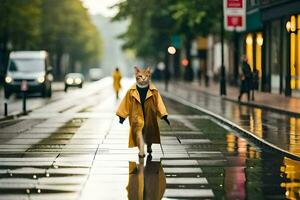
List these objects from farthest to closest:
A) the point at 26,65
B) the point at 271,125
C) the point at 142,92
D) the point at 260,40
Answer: the point at 260,40 → the point at 26,65 → the point at 271,125 → the point at 142,92

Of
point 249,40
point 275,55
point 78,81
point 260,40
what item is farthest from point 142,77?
point 78,81

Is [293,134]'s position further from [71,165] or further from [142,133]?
[71,165]

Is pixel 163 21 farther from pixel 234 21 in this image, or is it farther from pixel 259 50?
pixel 234 21

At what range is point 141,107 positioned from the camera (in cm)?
1404

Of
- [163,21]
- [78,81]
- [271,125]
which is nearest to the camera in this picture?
[271,125]

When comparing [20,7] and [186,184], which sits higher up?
[20,7]

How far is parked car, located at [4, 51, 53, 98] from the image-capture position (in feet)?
142

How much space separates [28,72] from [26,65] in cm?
52

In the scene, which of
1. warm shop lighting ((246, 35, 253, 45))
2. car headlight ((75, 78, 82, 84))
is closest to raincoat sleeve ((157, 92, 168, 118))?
warm shop lighting ((246, 35, 253, 45))

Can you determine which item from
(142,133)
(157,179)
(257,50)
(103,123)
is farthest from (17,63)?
(157,179)

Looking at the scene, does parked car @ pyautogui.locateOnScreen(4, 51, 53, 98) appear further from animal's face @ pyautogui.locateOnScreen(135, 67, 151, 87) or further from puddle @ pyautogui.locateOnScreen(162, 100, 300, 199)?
animal's face @ pyautogui.locateOnScreen(135, 67, 151, 87)

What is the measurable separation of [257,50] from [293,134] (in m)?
31.1

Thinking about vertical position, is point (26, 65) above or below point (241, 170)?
above

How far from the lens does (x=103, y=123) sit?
2278cm
